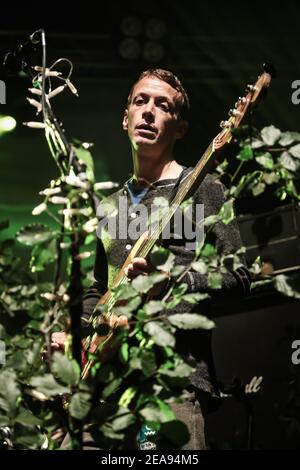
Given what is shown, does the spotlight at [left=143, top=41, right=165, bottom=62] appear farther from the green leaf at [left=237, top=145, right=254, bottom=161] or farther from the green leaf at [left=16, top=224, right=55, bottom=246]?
the green leaf at [left=16, top=224, right=55, bottom=246]

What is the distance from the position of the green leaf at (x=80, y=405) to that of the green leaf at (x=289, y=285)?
13.4 inches

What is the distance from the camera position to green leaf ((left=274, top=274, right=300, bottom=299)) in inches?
44.1

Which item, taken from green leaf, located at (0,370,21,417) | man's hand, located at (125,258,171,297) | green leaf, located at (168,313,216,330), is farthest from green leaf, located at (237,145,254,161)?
green leaf, located at (0,370,21,417)

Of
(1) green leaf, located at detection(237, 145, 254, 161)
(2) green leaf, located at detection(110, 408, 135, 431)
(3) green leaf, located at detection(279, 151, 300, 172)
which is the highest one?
(1) green leaf, located at detection(237, 145, 254, 161)

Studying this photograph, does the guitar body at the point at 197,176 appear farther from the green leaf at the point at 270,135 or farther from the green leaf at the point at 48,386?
the green leaf at the point at 48,386

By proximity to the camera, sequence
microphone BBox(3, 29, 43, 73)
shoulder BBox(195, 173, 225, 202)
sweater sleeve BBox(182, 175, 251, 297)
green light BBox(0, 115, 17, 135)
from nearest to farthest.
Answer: microphone BBox(3, 29, 43, 73) < sweater sleeve BBox(182, 175, 251, 297) < shoulder BBox(195, 173, 225, 202) < green light BBox(0, 115, 17, 135)

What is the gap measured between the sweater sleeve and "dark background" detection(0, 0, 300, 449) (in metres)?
1.91

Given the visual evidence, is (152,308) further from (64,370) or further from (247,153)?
(247,153)

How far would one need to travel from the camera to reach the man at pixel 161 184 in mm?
1669

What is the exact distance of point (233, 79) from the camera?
3.83m

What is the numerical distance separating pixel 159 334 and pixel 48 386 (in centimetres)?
18
